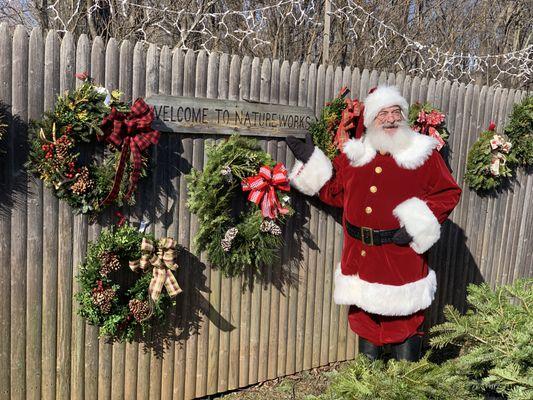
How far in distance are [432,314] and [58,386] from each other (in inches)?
141

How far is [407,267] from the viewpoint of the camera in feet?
12.1

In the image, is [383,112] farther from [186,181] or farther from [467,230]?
[467,230]

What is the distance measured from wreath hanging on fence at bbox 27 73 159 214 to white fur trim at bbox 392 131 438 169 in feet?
5.79

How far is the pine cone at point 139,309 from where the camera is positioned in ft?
10.5

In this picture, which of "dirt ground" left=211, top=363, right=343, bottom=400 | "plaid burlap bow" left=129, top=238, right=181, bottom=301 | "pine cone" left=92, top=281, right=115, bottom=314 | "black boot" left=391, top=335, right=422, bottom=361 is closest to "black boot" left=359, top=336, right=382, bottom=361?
"black boot" left=391, top=335, right=422, bottom=361

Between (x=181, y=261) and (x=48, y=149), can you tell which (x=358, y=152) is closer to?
(x=181, y=261)

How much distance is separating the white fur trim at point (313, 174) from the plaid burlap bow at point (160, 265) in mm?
1092

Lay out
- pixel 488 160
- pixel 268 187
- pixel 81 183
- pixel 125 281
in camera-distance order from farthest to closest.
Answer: pixel 488 160, pixel 268 187, pixel 125 281, pixel 81 183

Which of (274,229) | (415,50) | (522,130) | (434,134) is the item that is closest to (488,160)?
(522,130)

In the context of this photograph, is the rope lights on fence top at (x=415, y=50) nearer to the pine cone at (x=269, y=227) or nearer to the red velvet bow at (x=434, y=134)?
the red velvet bow at (x=434, y=134)

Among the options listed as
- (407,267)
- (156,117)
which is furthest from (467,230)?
(156,117)

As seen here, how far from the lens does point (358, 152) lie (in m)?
3.79

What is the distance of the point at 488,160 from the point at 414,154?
1.67m

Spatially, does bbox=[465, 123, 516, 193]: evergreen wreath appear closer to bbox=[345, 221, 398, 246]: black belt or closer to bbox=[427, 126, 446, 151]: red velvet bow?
bbox=[427, 126, 446, 151]: red velvet bow
